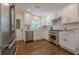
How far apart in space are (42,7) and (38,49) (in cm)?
76

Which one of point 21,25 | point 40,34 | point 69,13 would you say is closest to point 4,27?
point 21,25

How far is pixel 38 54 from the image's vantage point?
1577mm

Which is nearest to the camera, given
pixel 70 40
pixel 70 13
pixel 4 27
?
pixel 4 27

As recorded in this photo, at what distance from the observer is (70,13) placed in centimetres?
158

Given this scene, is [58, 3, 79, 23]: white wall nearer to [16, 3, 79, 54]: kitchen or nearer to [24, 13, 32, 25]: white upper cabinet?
[16, 3, 79, 54]: kitchen

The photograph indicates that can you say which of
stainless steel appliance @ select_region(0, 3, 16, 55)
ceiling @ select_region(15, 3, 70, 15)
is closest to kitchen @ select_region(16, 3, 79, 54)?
ceiling @ select_region(15, 3, 70, 15)

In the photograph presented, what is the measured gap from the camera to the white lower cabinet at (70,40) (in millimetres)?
1579

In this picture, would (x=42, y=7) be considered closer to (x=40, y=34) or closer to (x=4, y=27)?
(x=40, y=34)

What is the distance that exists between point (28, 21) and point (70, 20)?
75 centimetres

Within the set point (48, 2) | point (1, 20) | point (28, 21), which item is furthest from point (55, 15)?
point (1, 20)

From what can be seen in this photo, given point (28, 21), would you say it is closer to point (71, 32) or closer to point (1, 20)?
point (1, 20)

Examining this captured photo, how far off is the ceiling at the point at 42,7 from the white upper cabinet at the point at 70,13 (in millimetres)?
78

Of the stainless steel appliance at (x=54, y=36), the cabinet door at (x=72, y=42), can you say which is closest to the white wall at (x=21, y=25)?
the stainless steel appliance at (x=54, y=36)

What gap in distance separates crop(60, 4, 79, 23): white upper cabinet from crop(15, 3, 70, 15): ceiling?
0.08 m
